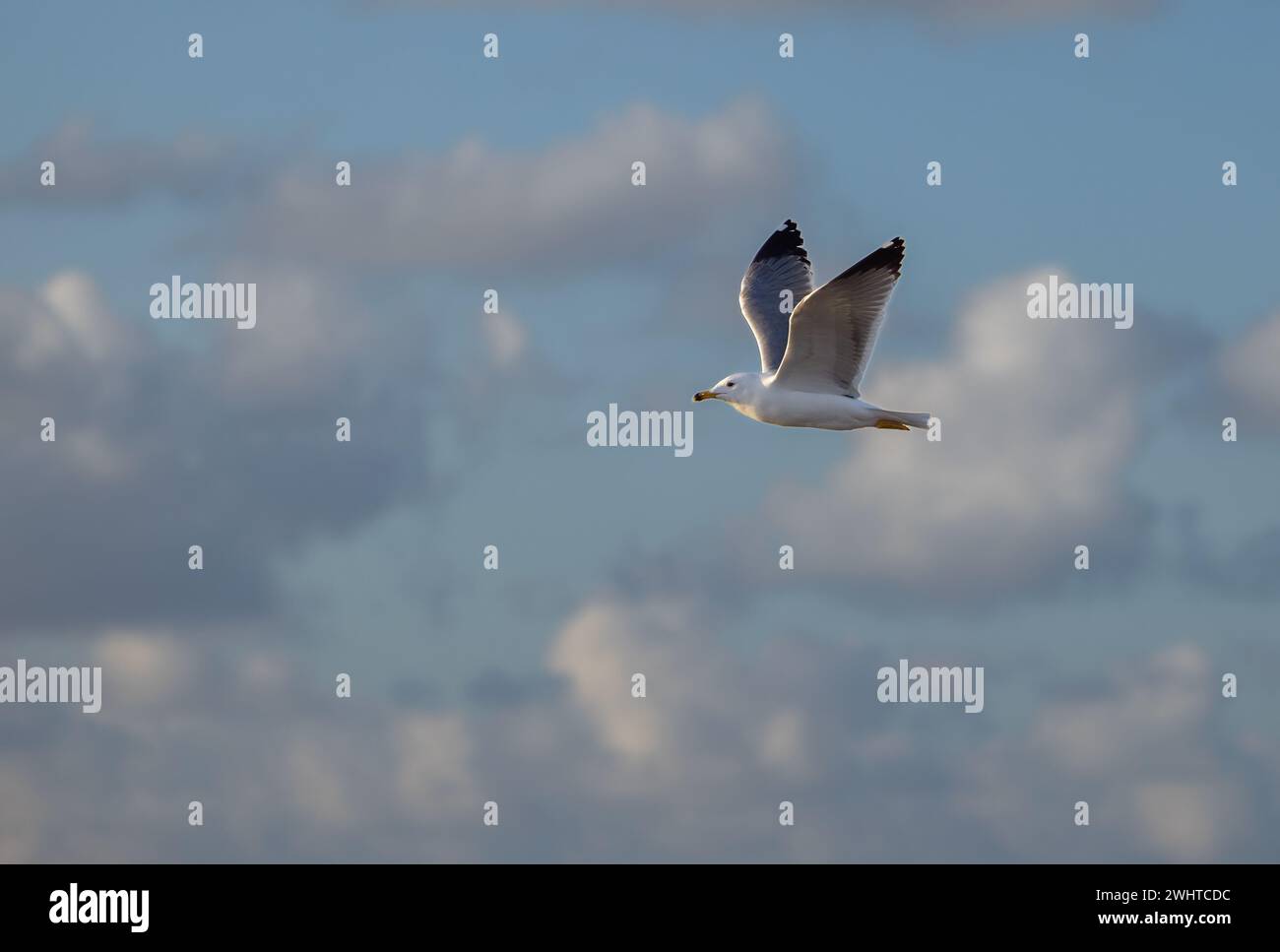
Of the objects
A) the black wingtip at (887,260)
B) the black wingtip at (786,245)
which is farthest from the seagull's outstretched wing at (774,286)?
the black wingtip at (887,260)

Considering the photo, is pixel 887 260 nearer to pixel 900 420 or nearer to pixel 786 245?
pixel 900 420

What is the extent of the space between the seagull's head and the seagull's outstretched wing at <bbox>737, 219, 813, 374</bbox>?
1550mm

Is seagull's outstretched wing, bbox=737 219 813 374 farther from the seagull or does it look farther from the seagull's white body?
the seagull's white body

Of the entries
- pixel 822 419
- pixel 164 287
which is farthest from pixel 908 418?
pixel 164 287

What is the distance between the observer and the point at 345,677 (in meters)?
35.7

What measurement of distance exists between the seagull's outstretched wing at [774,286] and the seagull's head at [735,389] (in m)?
1.55

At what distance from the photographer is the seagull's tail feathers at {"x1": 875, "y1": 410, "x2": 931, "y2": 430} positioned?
2584cm

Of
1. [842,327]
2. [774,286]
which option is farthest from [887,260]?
[774,286]

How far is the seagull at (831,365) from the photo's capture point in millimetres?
25453

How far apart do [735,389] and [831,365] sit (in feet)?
4.95

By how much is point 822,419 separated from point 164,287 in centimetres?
1335

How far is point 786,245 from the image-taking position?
31625mm
